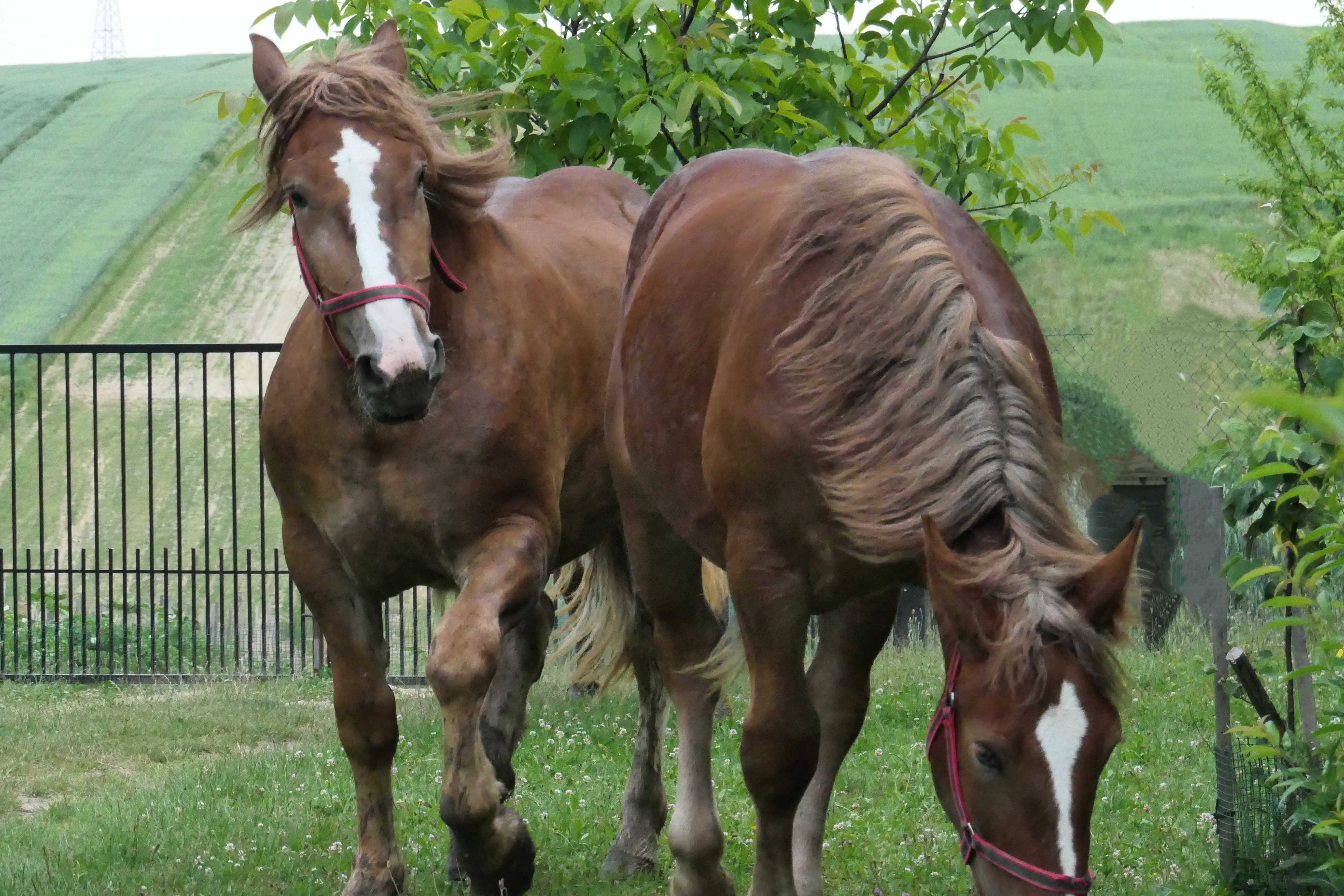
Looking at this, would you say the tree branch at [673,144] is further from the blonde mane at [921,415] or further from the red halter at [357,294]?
the blonde mane at [921,415]

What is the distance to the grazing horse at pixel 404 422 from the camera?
11.4 ft

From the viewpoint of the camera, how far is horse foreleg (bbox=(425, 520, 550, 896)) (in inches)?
136

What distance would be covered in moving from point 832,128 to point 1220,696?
3323mm

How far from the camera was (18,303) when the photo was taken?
94.3ft

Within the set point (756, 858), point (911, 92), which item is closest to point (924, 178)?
point (911, 92)

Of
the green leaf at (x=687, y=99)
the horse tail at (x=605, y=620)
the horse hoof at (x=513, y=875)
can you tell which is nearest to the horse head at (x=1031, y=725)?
the horse hoof at (x=513, y=875)

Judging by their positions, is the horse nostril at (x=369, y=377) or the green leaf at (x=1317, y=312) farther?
the horse nostril at (x=369, y=377)

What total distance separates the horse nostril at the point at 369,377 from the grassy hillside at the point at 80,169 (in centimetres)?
2608

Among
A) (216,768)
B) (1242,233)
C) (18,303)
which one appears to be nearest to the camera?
(216,768)

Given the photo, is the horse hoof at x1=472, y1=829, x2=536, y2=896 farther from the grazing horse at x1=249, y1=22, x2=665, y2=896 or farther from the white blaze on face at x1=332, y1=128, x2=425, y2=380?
the white blaze on face at x1=332, y1=128, x2=425, y2=380

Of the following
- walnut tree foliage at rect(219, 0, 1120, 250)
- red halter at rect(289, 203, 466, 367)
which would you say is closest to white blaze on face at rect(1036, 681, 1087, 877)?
red halter at rect(289, 203, 466, 367)

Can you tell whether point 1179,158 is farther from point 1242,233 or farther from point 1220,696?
point 1220,696

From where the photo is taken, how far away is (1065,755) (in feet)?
7.02

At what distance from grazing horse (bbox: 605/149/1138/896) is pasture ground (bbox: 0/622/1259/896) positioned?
271 mm
